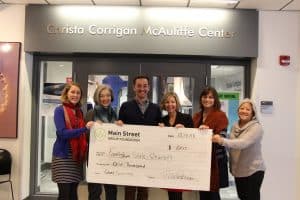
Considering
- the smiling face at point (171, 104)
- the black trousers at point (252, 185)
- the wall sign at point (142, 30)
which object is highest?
the wall sign at point (142, 30)

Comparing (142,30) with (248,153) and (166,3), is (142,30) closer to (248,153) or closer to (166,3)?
(166,3)

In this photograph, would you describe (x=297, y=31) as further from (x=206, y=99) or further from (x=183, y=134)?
(x=183, y=134)

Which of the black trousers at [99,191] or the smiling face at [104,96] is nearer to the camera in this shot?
the smiling face at [104,96]

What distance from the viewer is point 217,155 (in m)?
3.33

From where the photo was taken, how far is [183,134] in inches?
128

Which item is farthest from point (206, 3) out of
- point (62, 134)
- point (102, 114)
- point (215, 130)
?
point (62, 134)

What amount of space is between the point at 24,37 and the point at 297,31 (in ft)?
11.7

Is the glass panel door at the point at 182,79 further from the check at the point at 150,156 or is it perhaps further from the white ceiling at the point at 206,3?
the check at the point at 150,156

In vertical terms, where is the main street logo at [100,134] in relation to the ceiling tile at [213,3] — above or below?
below

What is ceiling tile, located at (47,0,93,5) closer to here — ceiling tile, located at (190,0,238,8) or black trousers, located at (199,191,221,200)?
ceiling tile, located at (190,0,238,8)

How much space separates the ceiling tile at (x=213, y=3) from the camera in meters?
4.40

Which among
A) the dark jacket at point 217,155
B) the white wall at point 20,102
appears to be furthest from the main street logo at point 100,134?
the white wall at point 20,102

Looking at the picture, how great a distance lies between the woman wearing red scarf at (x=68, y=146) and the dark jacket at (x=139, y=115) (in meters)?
0.38

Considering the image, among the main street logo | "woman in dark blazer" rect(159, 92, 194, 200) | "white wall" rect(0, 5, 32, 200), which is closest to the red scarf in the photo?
the main street logo
